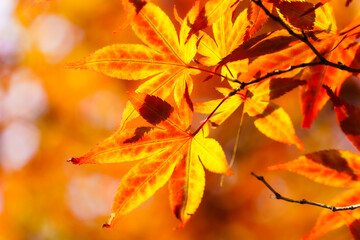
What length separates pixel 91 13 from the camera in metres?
4.21

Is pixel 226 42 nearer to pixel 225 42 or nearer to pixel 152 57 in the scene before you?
pixel 225 42

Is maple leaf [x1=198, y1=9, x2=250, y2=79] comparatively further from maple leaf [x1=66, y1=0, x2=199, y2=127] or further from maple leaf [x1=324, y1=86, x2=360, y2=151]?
maple leaf [x1=324, y1=86, x2=360, y2=151]

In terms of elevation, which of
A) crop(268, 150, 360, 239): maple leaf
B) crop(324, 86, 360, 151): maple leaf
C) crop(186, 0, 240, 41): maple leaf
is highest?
crop(186, 0, 240, 41): maple leaf

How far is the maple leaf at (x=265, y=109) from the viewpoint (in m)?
0.67

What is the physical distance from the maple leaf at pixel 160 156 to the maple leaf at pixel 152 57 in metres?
0.04

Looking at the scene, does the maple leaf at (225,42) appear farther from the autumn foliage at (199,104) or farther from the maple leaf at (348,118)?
the maple leaf at (348,118)

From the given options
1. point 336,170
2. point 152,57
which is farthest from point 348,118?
point 152,57

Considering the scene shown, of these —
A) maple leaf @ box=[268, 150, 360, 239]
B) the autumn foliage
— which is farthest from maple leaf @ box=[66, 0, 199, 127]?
maple leaf @ box=[268, 150, 360, 239]

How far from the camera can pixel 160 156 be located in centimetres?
66

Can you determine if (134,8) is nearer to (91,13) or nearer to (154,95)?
(154,95)

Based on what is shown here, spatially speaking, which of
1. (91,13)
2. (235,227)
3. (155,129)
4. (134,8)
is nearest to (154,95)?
(155,129)

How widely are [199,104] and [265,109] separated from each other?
127 mm

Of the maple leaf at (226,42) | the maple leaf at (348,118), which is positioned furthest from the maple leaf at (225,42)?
the maple leaf at (348,118)

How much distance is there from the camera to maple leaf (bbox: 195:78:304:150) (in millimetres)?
666
